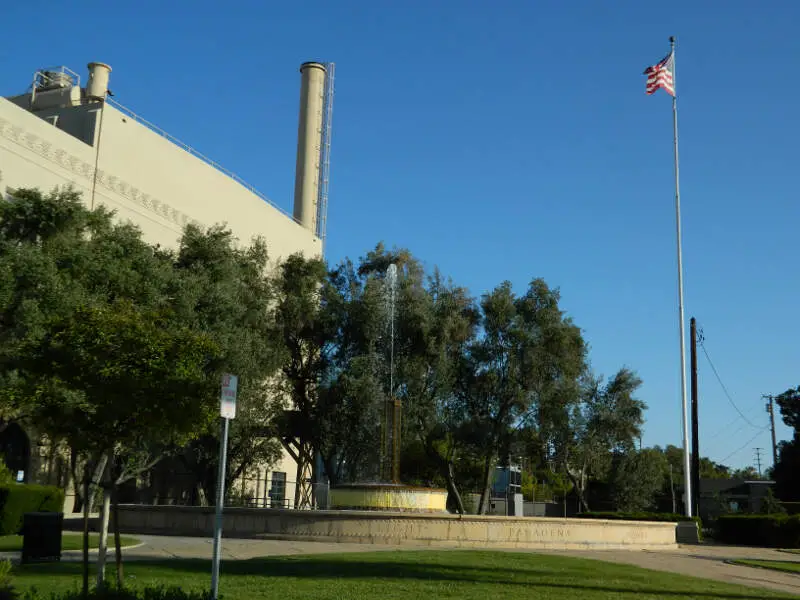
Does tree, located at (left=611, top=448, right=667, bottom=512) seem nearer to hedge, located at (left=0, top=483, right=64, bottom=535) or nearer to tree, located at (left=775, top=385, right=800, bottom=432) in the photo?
tree, located at (left=775, top=385, right=800, bottom=432)

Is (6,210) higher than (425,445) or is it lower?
higher

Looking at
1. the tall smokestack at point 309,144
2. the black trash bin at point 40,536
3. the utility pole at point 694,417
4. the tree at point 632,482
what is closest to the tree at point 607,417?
the utility pole at point 694,417

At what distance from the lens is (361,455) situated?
34.8m

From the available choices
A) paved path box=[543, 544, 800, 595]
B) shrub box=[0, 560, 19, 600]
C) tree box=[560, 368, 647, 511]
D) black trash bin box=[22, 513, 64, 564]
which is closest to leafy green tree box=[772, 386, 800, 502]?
tree box=[560, 368, 647, 511]

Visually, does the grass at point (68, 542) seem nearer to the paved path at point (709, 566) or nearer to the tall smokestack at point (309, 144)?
the paved path at point (709, 566)

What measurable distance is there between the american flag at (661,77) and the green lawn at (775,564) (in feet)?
68.7

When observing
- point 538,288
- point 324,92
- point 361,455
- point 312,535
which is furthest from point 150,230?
point 324,92

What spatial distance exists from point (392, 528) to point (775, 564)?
375 inches

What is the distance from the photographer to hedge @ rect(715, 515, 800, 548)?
30500 millimetres

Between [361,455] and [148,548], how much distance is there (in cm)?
1738

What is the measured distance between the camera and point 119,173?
36500 mm

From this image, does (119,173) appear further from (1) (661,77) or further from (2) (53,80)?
(1) (661,77)

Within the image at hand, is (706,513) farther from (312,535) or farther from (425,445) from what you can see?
(312,535)

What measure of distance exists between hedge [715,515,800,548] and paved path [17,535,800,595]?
9714 mm
